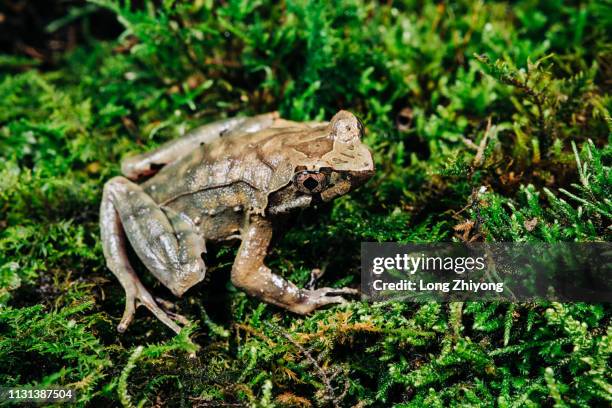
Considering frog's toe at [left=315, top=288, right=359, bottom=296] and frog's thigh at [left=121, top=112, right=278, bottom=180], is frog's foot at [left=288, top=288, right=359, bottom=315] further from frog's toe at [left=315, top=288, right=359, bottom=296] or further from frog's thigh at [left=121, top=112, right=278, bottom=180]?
frog's thigh at [left=121, top=112, right=278, bottom=180]

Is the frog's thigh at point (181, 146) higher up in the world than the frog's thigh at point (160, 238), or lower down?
higher up

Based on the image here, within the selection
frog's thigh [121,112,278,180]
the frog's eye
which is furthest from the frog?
frog's thigh [121,112,278,180]

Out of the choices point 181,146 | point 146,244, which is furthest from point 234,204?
point 181,146

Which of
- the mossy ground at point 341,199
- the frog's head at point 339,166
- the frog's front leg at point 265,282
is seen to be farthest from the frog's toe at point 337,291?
the frog's head at point 339,166

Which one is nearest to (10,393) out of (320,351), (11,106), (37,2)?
(320,351)

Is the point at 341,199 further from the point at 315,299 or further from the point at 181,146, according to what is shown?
the point at 181,146

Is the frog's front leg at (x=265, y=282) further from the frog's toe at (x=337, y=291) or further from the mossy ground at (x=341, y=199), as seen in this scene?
the mossy ground at (x=341, y=199)

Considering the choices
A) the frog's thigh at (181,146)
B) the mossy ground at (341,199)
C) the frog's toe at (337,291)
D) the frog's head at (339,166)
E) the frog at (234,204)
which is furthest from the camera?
the frog's thigh at (181,146)
